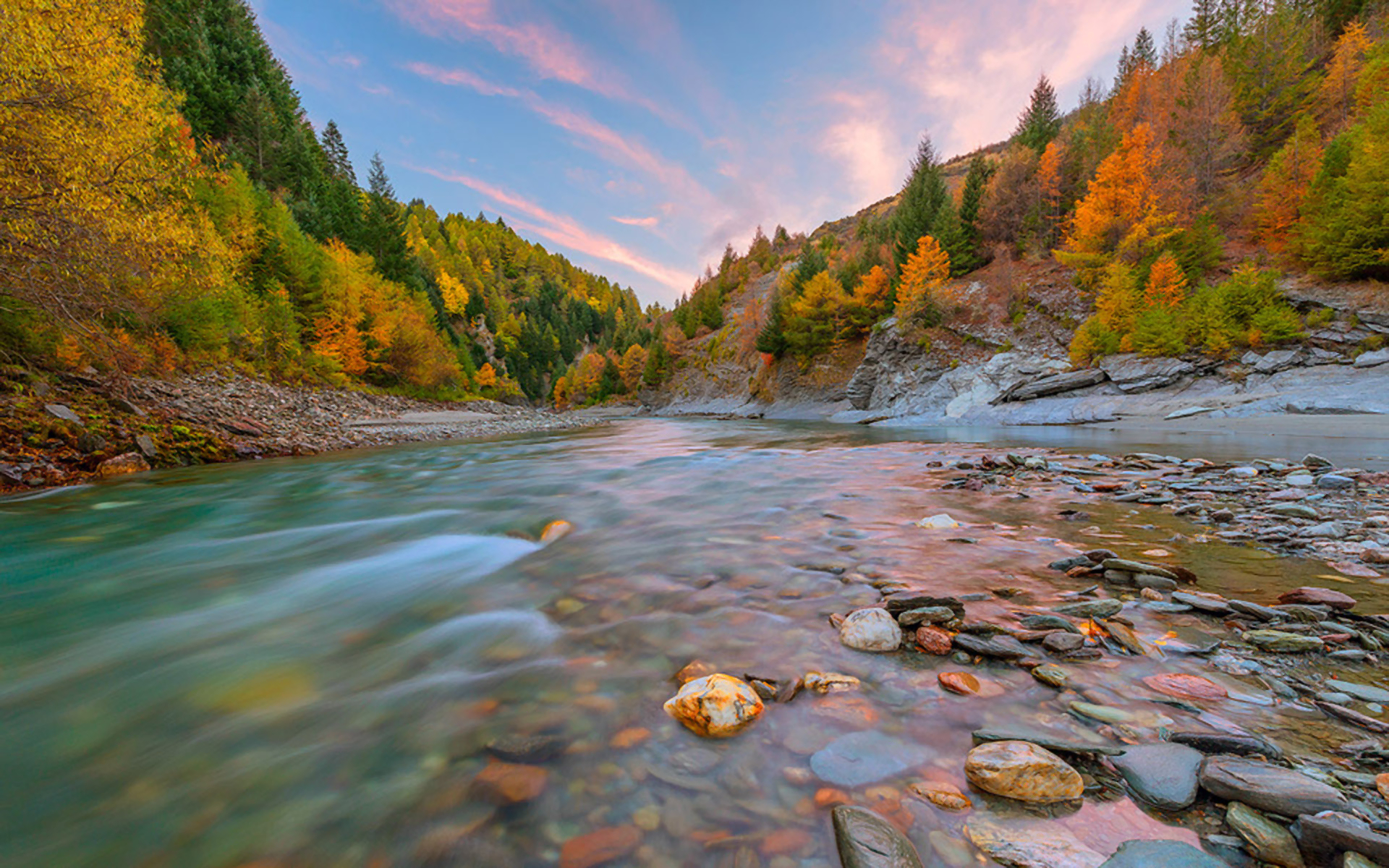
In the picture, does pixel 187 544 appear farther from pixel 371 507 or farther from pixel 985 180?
pixel 985 180

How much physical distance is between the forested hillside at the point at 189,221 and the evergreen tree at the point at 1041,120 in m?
53.2

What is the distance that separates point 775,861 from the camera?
1.26 metres

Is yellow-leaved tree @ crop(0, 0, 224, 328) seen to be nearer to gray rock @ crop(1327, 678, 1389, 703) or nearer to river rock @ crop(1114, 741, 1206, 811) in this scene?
river rock @ crop(1114, 741, 1206, 811)

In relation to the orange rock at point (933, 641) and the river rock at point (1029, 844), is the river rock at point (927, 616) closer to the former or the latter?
the orange rock at point (933, 641)

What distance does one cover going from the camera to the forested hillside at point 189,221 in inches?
296

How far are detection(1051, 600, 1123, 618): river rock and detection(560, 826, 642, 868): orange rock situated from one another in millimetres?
2558

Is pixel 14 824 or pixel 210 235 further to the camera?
pixel 210 235

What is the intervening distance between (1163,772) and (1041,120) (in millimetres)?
56341

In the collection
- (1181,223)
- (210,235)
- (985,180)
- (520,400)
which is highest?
(985,180)

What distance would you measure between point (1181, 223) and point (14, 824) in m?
37.7

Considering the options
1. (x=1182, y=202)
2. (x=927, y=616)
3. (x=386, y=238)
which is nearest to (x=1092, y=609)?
(x=927, y=616)

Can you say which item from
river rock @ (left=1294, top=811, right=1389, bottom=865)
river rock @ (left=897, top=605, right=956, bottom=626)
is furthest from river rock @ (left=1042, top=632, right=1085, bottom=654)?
river rock @ (left=1294, top=811, right=1389, bottom=865)

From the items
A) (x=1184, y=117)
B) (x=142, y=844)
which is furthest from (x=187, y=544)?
(x=1184, y=117)

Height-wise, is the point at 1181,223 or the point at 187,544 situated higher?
the point at 1181,223
